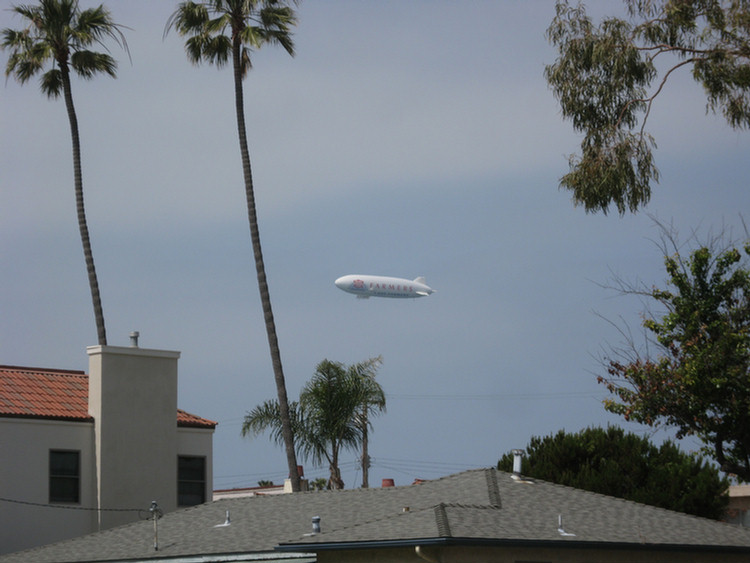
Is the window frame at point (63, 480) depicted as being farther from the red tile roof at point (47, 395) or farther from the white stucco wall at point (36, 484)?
the red tile roof at point (47, 395)

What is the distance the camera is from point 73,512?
3441 cm

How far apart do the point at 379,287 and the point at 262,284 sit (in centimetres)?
8591

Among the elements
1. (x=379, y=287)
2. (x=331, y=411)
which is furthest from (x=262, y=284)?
(x=379, y=287)

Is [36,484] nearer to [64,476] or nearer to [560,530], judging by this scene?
[64,476]

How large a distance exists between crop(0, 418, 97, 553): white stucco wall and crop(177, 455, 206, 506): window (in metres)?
3.30

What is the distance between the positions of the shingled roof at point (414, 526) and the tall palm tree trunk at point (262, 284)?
12.8m

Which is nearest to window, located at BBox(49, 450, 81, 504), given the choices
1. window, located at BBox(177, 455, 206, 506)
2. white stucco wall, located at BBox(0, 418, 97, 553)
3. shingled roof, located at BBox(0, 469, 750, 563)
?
white stucco wall, located at BBox(0, 418, 97, 553)

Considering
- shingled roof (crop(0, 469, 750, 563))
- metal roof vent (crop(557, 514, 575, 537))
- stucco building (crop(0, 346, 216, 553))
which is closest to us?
shingled roof (crop(0, 469, 750, 563))

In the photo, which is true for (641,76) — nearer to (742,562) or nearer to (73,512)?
(742,562)

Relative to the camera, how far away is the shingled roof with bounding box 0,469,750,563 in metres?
21.6

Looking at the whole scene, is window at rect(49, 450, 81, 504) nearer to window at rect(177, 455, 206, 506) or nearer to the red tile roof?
the red tile roof

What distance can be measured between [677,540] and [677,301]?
1711 centimetres

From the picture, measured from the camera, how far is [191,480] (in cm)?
3788

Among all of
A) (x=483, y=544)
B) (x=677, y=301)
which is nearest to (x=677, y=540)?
(x=483, y=544)
